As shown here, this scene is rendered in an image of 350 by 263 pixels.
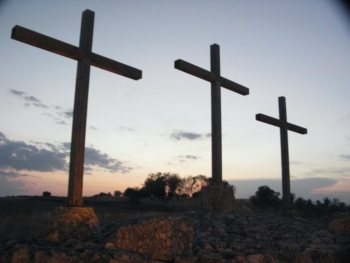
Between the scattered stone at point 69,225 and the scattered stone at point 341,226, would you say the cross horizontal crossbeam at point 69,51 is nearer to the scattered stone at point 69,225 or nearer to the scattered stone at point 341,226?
the scattered stone at point 69,225

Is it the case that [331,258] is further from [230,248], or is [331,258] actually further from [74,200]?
[74,200]

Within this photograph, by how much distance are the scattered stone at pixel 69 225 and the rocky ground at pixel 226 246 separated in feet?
0.55

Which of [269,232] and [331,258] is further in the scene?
[269,232]

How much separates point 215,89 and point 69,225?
577cm

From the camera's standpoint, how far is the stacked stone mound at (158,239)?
5359 millimetres

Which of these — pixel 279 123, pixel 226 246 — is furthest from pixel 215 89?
pixel 226 246

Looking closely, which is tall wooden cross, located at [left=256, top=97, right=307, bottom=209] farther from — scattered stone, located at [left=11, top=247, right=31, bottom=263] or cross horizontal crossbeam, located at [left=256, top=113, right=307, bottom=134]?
scattered stone, located at [left=11, top=247, right=31, bottom=263]

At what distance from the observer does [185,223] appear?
5.71m

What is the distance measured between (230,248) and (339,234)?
376 centimetres

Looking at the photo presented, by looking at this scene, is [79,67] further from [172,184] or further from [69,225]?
[172,184]

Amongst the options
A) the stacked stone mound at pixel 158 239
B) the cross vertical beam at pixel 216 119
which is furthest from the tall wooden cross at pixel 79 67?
the cross vertical beam at pixel 216 119

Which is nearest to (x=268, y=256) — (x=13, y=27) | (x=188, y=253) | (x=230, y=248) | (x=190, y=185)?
(x=230, y=248)

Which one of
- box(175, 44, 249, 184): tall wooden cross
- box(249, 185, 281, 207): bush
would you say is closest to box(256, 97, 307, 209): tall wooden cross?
box(175, 44, 249, 184): tall wooden cross

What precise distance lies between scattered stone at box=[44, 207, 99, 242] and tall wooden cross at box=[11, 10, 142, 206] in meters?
0.28
